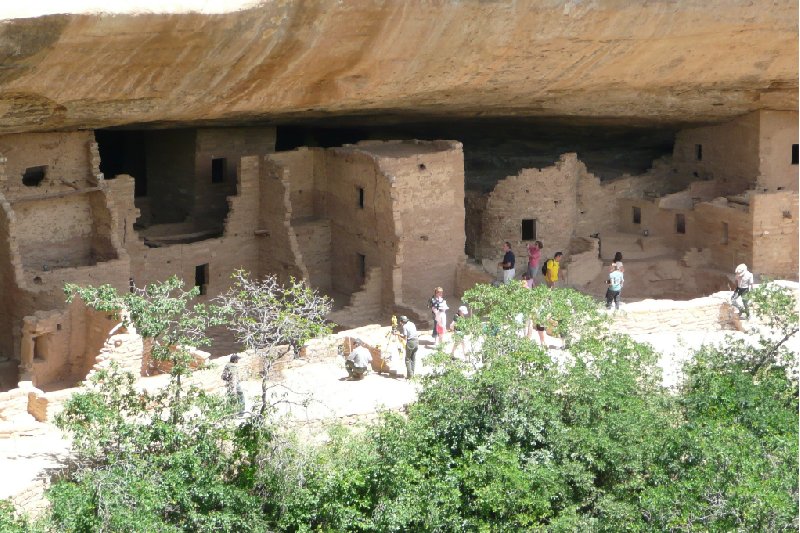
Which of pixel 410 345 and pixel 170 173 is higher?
pixel 170 173

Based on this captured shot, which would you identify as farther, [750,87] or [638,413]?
[750,87]

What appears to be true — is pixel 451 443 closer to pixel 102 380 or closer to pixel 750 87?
pixel 102 380

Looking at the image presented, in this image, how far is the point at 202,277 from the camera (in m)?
24.9

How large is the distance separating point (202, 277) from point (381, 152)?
2.99m

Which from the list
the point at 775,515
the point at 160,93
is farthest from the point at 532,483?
the point at 160,93

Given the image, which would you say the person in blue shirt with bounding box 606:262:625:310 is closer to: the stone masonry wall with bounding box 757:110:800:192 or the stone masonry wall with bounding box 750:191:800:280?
the stone masonry wall with bounding box 750:191:800:280

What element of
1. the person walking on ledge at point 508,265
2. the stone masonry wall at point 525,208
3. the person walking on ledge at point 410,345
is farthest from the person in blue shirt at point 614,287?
the person walking on ledge at point 410,345

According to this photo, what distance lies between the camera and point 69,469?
58.4 ft

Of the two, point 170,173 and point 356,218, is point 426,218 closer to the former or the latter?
point 356,218

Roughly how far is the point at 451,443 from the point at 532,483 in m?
1.09

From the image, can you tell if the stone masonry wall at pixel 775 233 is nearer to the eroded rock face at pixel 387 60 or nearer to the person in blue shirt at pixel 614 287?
the eroded rock face at pixel 387 60

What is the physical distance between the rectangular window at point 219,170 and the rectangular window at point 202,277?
182 cm

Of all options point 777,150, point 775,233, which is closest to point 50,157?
point 775,233

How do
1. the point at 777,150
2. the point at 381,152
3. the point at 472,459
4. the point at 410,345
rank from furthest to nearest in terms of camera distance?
the point at 777,150 < the point at 381,152 < the point at 410,345 < the point at 472,459
